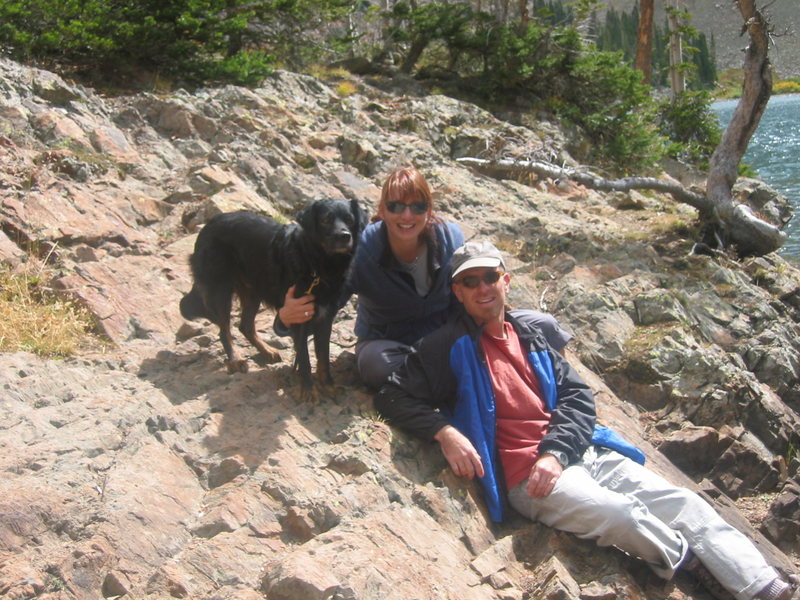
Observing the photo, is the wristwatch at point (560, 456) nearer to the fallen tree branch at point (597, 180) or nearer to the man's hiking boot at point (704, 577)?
the man's hiking boot at point (704, 577)

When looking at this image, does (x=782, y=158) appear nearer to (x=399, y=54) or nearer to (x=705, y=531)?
(x=399, y=54)

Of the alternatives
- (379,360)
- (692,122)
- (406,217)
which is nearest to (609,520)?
(379,360)

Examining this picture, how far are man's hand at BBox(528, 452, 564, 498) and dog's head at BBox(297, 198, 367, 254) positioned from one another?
60.4 inches

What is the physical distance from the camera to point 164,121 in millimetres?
7633

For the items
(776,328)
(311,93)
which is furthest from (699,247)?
(311,93)

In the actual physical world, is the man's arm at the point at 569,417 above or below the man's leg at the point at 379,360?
above

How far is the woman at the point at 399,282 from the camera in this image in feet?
12.7

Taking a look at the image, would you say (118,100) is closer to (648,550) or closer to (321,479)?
(321,479)

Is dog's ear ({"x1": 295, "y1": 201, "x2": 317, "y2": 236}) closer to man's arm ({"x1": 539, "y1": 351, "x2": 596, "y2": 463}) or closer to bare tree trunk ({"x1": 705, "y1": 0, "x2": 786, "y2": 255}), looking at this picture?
man's arm ({"x1": 539, "y1": 351, "x2": 596, "y2": 463})

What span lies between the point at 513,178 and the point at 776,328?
3.94 meters

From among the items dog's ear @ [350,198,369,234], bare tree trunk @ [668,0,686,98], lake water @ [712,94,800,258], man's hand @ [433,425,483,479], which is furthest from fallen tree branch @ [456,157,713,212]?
bare tree trunk @ [668,0,686,98]

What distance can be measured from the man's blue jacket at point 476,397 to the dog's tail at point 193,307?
144 centimetres

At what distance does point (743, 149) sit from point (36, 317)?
8.29 m

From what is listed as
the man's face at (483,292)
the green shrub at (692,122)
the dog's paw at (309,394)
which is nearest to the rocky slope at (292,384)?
the dog's paw at (309,394)
